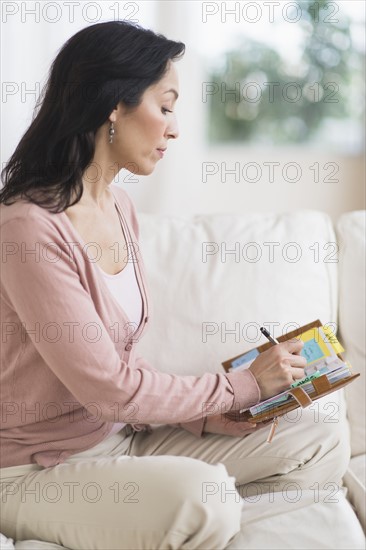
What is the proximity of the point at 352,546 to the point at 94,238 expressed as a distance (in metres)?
0.69

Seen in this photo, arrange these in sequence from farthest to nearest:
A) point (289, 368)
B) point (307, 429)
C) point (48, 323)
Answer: point (307, 429) → point (289, 368) → point (48, 323)

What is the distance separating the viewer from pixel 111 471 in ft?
4.08

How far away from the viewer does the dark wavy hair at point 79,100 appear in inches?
50.8

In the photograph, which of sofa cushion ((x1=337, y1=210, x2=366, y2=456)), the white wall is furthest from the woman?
the white wall

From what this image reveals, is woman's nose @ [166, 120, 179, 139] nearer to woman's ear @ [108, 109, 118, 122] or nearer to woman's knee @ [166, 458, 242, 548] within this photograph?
woman's ear @ [108, 109, 118, 122]

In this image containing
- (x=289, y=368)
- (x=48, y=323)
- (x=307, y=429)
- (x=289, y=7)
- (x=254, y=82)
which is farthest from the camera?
(x=254, y=82)

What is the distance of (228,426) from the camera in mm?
1465

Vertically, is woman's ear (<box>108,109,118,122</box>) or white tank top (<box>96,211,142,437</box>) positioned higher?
woman's ear (<box>108,109,118,122</box>)

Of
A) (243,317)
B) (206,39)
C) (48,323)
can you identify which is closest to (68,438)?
(48,323)

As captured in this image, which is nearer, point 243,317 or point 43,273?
point 43,273

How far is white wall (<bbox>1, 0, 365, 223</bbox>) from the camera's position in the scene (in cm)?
225

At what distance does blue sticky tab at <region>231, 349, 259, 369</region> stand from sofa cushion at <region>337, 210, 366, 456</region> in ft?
0.98

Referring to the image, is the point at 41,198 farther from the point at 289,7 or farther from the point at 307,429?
the point at 289,7

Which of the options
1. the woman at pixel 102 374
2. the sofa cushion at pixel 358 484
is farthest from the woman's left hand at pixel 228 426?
the sofa cushion at pixel 358 484
